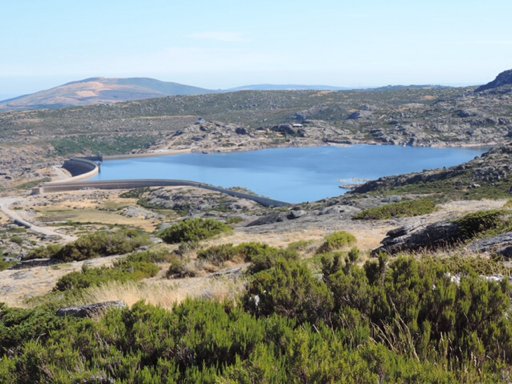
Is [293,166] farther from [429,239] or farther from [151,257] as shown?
[429,239]

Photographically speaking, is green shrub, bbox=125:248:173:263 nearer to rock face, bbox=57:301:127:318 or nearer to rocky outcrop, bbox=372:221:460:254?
rocky outcrop, bbox=372:221:460:254

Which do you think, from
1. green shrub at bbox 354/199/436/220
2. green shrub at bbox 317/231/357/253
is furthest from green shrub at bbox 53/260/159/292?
green shrub at bbox 354/199/436/220

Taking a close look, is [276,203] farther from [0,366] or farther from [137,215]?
[0,366]

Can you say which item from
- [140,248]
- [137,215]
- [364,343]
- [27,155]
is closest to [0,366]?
[364,343]

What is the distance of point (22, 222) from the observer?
161ft

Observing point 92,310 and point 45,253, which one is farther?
point 45,253

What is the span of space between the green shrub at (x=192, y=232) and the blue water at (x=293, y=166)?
5400 cm

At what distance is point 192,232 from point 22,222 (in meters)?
37.8

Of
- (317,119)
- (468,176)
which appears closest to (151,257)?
(468,176)

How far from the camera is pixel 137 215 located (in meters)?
53.8

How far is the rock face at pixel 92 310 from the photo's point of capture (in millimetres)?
A: 5535

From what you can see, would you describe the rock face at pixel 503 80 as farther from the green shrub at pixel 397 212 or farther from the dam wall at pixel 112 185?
the green shrub at pixel 397 212

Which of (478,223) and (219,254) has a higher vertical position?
(478,223)

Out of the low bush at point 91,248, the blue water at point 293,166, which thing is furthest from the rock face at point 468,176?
the low bush at point 91,248
